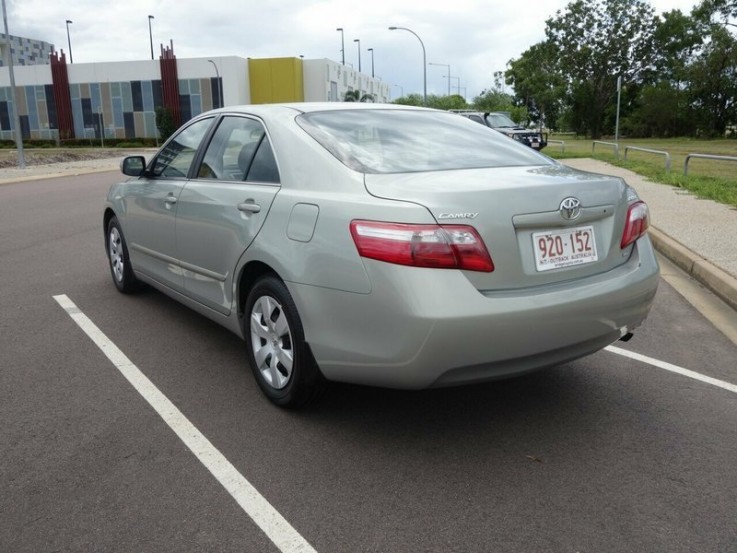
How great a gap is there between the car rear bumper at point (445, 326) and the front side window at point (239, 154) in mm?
871

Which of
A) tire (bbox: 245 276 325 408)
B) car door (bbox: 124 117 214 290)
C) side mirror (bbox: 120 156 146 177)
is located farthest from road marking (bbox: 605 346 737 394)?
side mirror (bbox: 120 156 146 177)

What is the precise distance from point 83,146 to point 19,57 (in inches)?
2990

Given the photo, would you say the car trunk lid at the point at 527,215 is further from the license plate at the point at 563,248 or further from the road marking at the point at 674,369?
the road marking at the point at 674,369

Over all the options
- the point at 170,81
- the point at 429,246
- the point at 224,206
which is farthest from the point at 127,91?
the point at 429,246

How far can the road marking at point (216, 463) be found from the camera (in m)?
2.65

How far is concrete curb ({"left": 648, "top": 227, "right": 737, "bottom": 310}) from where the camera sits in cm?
605

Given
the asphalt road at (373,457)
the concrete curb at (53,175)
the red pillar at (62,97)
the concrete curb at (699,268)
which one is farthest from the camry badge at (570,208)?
the red pillar at (62,97)

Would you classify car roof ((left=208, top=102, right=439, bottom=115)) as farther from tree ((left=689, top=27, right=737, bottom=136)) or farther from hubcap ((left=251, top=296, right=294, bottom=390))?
tree ((left=689, top=27, right=737, bottom=136))

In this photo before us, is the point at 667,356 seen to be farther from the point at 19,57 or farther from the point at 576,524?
the point at 19,57

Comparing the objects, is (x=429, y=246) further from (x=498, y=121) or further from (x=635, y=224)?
(x=498, y=121)

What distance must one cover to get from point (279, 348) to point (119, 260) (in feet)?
10.4

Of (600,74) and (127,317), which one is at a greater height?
(600,74)

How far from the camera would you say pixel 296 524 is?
8.92 ft

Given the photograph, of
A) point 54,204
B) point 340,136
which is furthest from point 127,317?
point 54,204
